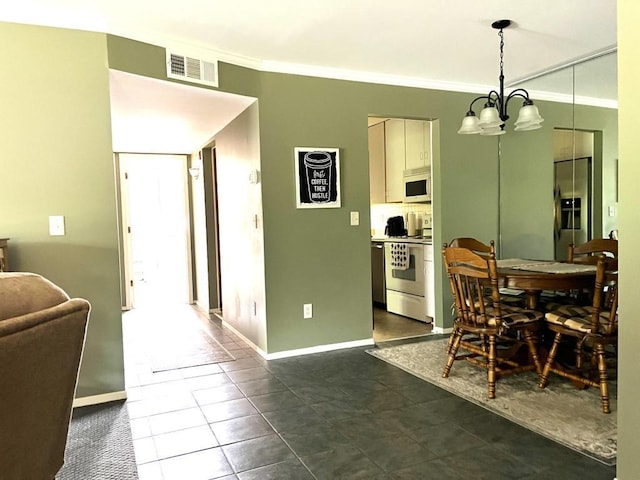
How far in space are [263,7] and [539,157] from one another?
3106mm

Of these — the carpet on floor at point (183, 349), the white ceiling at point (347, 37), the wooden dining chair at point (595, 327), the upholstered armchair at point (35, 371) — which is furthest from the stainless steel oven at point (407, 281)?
the upholstered armchair at point (35, 371)

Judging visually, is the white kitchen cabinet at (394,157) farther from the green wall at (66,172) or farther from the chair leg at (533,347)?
the green wall at (66,172)

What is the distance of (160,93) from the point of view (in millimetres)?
3355

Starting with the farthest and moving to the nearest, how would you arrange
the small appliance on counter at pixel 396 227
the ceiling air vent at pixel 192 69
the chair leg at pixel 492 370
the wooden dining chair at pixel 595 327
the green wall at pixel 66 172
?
the small appliance on counter at pixel 396 227 → the ceiling air vent at pixel 192 69 → the chair leg at pixel 492 370 → the green wall at pixel 66 172 → the wooden dining chair at pixel 595 327

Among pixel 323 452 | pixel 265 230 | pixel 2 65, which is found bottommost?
pixel 323 452

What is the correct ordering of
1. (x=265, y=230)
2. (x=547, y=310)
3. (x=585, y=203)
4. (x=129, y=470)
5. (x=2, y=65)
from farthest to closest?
1. (x=585, y=203)
2. (x=265, y=230)
3. (x=547, y=310)
4. (x=2, y=65)
5. (x=129, y=470)

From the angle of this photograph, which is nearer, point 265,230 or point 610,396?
point 610,396

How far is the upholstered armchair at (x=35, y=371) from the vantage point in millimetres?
1032

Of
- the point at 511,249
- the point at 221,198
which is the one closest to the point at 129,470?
the point at 221,198

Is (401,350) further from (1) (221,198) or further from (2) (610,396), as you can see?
(1) (221,198)

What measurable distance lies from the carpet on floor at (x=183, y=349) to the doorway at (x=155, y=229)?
5.49 feet

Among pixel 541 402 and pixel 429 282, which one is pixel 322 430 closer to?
pixel 541 402

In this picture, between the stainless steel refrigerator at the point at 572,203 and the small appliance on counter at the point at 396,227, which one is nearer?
the stainless steel refrigerator at the point at 572,203

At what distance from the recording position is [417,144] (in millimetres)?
4969
